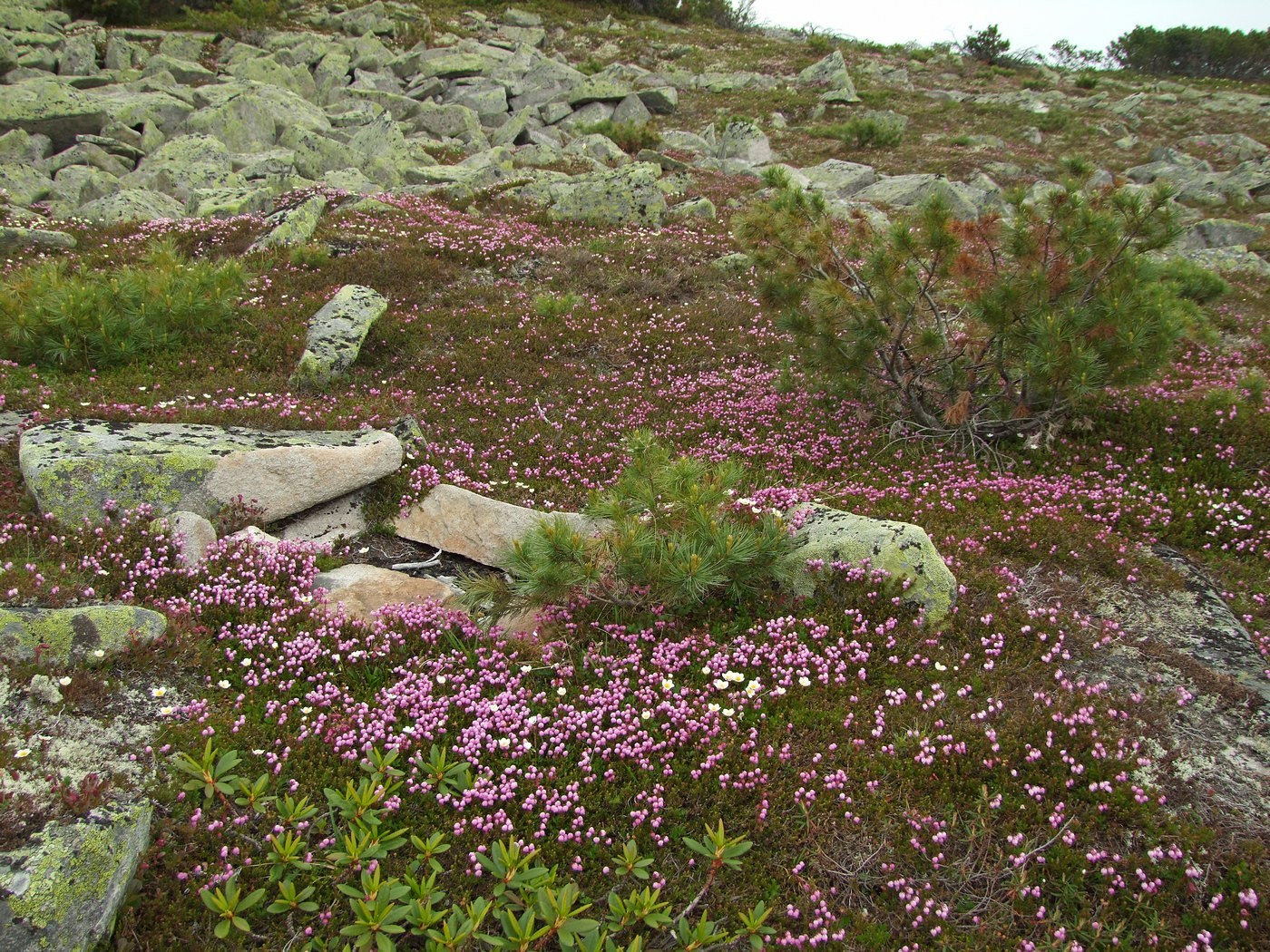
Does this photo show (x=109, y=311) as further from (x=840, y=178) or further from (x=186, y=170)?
(x=840, y=178)

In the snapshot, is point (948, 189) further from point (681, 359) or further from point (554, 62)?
point (554, 62)

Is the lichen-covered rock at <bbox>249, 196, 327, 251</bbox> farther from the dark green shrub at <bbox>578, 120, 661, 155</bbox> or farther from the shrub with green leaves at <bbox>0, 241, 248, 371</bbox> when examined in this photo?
the dark green shrub at <bbox>578, 120, 661, 155</bbox>

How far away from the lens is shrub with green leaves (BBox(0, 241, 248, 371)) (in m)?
10.8

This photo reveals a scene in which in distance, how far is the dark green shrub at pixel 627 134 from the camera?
99.2 ft

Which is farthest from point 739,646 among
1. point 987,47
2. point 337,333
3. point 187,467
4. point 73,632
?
point 987,47

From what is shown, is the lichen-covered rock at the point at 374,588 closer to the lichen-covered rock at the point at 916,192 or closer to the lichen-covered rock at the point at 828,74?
the lichen-covered rock at the point at 916,192

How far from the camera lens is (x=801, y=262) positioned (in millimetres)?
10117

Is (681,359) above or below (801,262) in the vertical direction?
below

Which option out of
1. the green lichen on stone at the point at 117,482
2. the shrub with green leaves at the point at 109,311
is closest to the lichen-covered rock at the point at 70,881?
the green lichen on stone at the point at 117,482

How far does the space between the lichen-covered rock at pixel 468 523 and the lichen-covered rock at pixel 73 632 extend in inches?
127

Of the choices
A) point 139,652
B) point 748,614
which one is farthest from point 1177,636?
point 139,652

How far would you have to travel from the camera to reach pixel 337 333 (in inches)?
479

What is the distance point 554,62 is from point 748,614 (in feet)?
123

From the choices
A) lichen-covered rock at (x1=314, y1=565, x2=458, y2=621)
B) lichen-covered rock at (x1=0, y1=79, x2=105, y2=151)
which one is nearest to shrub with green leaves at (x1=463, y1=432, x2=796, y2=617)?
lichen-covered rock at (x1=314, y1=565, x2=458, y2=621)
